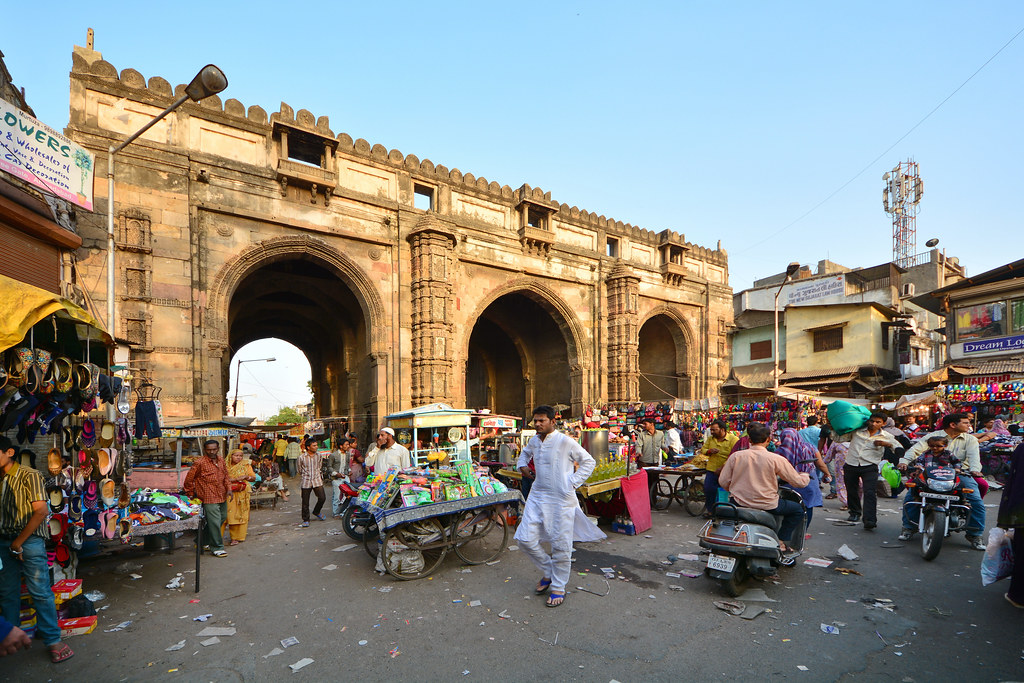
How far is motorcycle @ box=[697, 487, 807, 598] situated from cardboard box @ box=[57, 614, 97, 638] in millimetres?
5726

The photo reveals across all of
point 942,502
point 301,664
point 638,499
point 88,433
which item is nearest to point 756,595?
point 638,499

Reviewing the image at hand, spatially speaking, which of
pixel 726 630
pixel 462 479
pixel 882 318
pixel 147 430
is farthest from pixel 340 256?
pixel 882 318

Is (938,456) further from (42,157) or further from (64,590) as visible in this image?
(42,157)

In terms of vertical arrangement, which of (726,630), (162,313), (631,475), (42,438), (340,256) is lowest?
(726,630)

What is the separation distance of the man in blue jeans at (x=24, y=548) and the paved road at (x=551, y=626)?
275 mm

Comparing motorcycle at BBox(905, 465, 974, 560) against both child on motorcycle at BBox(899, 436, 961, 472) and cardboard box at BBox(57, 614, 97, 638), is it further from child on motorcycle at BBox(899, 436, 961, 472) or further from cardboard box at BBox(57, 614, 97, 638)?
cardboard box at BBox(57, 614, 97, 638)

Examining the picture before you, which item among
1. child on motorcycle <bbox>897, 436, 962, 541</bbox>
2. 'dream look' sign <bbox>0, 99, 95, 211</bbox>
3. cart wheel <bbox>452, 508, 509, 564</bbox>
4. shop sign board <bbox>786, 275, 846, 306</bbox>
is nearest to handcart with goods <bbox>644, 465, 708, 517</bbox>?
child on motorcycle <bbox>897, 436, 962, 541</bbox>

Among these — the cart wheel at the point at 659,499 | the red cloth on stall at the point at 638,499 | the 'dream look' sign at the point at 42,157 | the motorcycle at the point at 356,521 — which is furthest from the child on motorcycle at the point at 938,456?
the 'dream look' sign at the point at 42,157

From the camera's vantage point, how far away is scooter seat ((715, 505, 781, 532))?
499 cm

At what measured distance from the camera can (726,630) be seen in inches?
166

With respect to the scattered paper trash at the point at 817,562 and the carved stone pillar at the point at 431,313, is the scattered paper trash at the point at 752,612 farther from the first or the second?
the carved stone pillar at the point at 431,313

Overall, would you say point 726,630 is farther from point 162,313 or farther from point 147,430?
point 162,313

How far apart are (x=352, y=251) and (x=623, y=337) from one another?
38.7 ft

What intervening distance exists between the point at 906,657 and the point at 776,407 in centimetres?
1823
